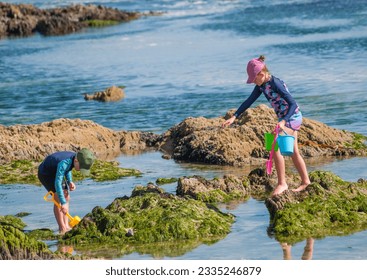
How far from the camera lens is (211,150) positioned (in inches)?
554

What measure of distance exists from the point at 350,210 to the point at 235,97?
1153 cm

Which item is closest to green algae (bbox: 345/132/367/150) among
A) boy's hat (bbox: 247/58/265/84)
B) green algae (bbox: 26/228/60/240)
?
boy's hat (bbox: 247/58/265/84)

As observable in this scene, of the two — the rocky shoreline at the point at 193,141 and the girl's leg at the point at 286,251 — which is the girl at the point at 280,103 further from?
the rocky shoreline at the point at 193,141

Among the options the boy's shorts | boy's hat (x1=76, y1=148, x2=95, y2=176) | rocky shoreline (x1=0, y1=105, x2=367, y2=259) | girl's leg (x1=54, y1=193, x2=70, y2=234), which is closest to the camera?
rocky shoreline (x1=0, y1=105, x2=367, y2=259)

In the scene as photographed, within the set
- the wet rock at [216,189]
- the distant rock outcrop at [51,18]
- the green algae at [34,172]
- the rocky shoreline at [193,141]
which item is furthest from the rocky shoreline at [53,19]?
the wet rock at [216,189]

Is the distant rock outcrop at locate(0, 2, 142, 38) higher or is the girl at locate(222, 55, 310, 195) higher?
the girl at locate(222, 55, 310, 195)

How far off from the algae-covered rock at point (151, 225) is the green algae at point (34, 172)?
2.74 metres

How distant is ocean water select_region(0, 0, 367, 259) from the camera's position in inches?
444

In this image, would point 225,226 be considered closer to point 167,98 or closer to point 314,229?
point 314,229

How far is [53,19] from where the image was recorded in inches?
1731

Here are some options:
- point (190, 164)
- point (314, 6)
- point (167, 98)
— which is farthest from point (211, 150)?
point (314, 6)

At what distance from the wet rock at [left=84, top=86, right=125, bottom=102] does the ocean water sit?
0.33 meters

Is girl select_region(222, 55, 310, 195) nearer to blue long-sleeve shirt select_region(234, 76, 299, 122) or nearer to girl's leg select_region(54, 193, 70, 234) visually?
blue long-sleeve shirt select_region(234, 76, 299, 122)

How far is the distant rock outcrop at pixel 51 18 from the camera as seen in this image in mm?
43312
